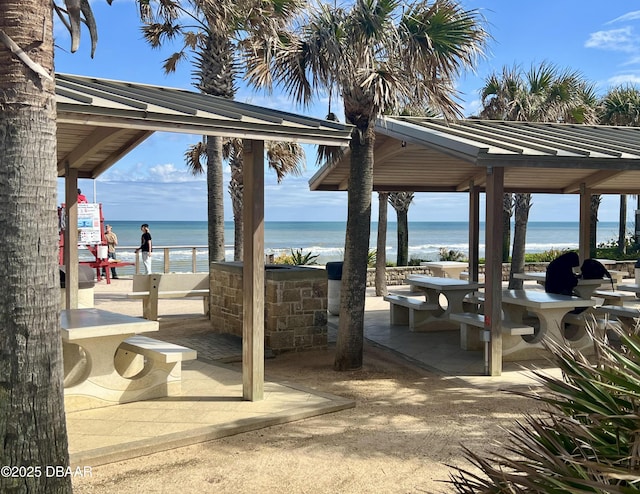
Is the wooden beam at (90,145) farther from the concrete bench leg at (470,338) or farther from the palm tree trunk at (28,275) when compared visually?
the concrete bench leg at (470,338)

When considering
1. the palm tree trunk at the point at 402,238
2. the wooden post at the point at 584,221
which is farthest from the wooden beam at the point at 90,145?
the palm tree trunk at the point at 402,238

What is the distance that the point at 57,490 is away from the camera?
309 cm

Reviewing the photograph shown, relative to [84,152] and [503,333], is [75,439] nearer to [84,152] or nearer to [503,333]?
[84,152]

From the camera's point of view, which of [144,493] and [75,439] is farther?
[75,439]

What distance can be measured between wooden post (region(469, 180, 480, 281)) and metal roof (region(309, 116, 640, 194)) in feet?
0.65

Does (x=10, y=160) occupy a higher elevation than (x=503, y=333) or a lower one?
higher

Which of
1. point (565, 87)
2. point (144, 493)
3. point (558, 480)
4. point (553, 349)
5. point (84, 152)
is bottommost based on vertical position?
point (144, 493)

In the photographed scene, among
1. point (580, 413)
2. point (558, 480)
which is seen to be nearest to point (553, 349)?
point (580, 413)

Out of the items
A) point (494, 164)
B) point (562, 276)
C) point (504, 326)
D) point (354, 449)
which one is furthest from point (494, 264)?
point (354, 449)

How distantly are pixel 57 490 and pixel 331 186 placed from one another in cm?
919

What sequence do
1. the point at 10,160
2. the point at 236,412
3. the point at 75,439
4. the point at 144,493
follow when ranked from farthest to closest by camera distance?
1. the point at 236,412
2. the point at 75,439
3. the point at 144,493
4. the point at 10,160

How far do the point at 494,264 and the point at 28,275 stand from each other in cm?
548

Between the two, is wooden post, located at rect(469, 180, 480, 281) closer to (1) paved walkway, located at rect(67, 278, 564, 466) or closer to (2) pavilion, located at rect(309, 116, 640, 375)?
(2) pavilion, located at rect(309, 116, 640, 375)

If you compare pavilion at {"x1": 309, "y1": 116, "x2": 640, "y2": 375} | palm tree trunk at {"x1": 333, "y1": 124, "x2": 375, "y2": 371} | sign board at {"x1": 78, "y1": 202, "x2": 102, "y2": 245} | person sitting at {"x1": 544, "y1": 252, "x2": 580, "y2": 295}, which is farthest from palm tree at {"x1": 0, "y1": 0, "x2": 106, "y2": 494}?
sign board at {"x1": 78, "y1": 202, "x2": 102, "y2": 245}
